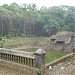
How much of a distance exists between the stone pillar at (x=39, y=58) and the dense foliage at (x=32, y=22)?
95.6 ft

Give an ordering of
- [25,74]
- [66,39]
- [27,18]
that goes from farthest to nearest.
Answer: [27,18]
[66,39]
[25,74]

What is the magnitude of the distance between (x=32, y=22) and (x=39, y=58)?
34799mm

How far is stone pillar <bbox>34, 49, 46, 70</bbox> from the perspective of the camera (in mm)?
8828

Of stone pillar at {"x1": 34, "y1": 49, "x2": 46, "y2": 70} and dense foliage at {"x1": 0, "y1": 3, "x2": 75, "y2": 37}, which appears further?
dense foliage at {"x1": 0, "y1": 3, "x2": 75, "y2": 37}

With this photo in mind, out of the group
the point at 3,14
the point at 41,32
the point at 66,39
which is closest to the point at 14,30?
the point at 3,14

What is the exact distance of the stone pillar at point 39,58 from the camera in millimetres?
8828

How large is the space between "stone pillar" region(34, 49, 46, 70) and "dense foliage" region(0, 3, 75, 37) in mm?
29150

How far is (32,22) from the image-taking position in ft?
142

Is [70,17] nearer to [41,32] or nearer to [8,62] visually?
[41,32]

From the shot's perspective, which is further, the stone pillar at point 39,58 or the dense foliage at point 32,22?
the dense foliage at point 32,22

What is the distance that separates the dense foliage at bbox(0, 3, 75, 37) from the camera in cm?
3899

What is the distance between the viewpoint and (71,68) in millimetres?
10141

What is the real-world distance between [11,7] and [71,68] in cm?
3613

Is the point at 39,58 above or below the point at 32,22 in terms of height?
below
